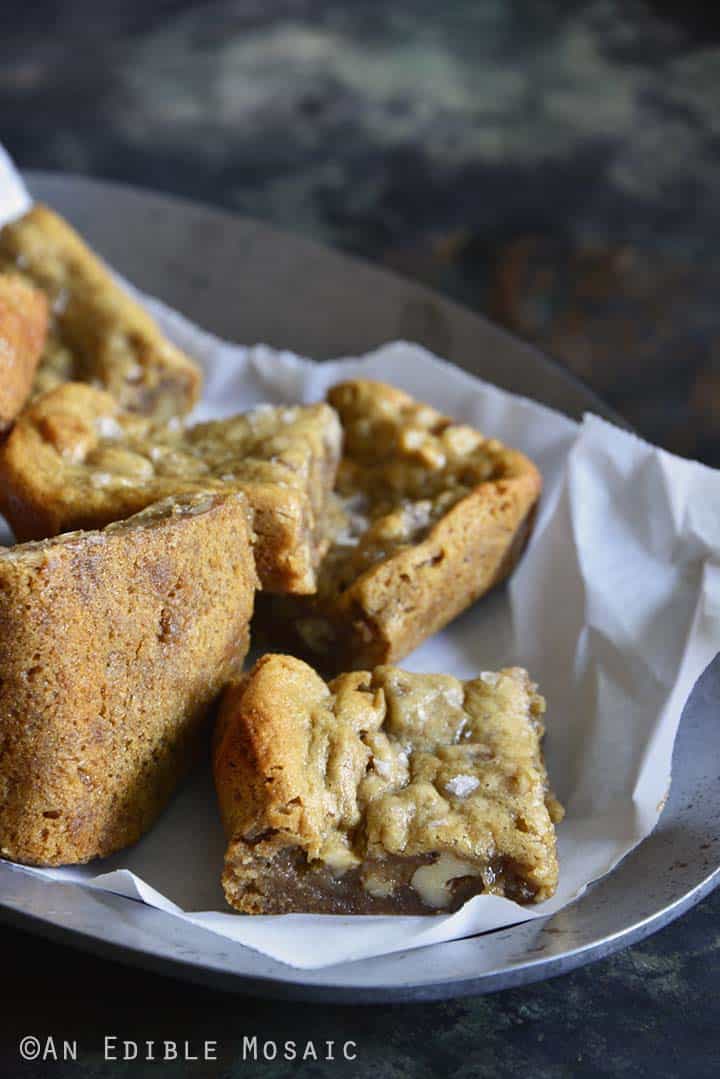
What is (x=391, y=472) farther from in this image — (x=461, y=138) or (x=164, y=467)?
(x=461, y=138)

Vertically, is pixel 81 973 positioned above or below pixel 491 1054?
above

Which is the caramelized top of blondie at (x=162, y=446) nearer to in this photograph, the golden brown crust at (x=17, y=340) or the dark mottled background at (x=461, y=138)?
the golden brown crust at (x=17, y=340)

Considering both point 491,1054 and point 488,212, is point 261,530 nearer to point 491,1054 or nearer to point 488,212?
point 491,1054

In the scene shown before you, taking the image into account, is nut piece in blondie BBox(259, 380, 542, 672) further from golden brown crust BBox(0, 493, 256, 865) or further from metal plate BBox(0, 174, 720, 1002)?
metal plate BBox(0, 174, 720, 1002)

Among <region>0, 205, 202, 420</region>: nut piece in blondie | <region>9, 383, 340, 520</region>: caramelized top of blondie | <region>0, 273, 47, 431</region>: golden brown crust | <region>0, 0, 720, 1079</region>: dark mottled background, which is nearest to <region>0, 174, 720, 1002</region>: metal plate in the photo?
<region>0, 205, 202, 420</region>: nut piece in blondie

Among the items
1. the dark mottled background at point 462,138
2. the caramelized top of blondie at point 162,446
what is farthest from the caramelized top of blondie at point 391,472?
the dark mottled background at point 462,138

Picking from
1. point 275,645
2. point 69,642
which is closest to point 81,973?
point 69,642
